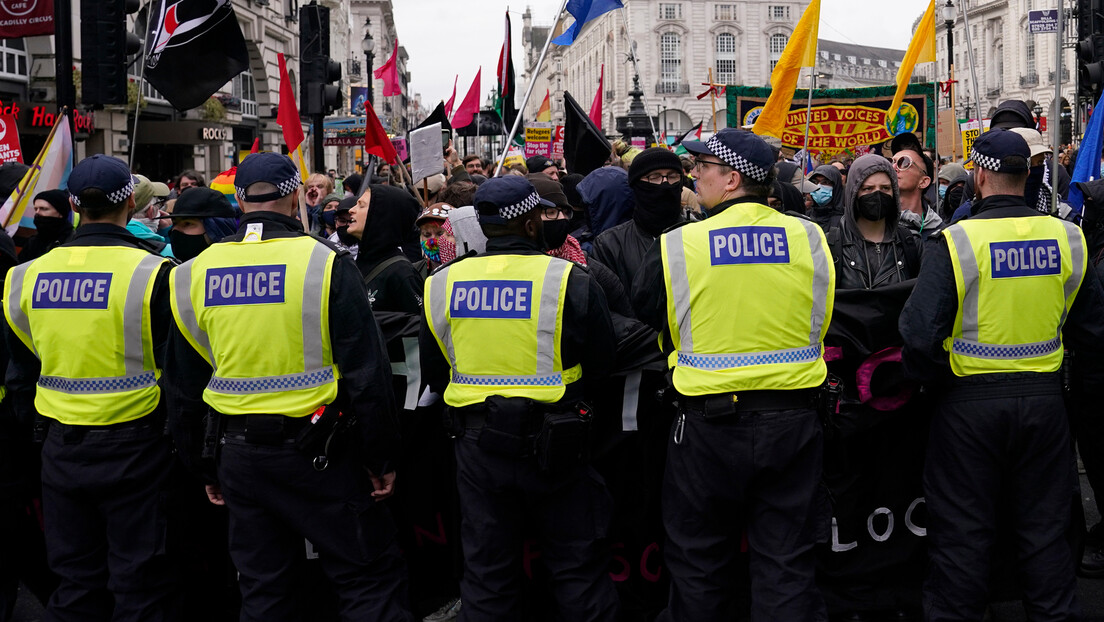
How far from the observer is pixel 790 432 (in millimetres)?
3789

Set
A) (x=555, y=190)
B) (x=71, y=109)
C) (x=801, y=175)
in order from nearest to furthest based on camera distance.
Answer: (x=555, y=190)
(x=71, y=109)
(x=801, y=175)

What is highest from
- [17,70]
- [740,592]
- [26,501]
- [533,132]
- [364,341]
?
[17,70]

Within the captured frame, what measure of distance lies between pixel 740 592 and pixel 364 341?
2.00 m

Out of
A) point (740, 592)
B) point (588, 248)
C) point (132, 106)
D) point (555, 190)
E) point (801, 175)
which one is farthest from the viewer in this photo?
point (132, 106)

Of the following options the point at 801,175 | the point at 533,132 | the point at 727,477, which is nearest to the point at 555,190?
the point at 727,477

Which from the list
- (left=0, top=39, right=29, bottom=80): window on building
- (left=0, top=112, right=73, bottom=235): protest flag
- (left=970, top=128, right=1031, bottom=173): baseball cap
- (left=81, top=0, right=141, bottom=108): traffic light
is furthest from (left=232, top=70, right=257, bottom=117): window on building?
(left=970, top=128, right=1031, bottom=173): baseball cap

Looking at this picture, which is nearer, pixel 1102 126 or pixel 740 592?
pixel 740 592

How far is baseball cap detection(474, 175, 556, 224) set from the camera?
4.04m

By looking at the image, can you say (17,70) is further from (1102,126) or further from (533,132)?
(1102,126)

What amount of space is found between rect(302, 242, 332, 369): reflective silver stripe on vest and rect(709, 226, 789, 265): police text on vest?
141cm

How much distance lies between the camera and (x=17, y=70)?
19.4 meters

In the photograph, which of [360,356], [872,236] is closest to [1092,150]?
[872,236]

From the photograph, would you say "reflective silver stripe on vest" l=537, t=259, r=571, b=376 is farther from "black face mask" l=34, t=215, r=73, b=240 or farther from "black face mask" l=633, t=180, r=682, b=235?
"black face mask" l=34, t=215, r=73, b=240

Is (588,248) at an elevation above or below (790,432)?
above
